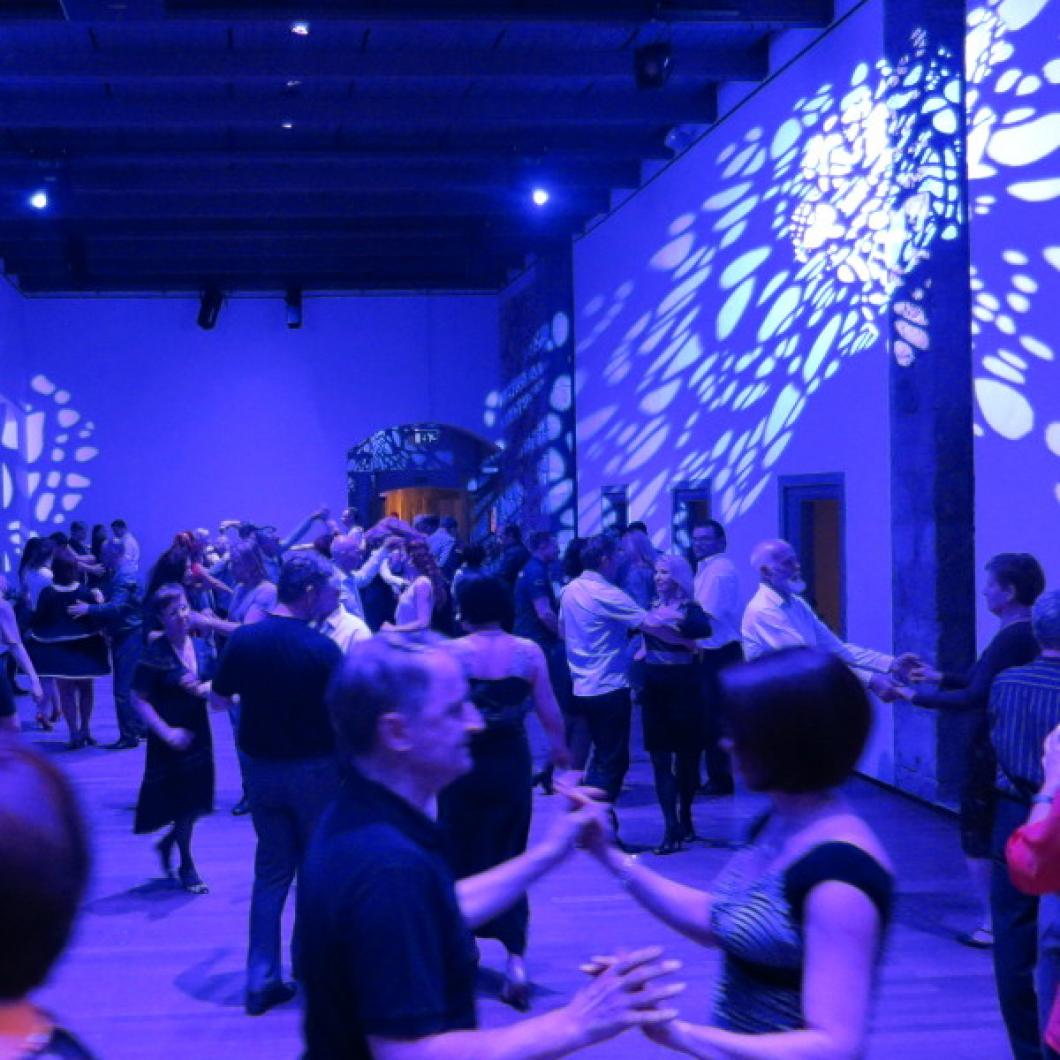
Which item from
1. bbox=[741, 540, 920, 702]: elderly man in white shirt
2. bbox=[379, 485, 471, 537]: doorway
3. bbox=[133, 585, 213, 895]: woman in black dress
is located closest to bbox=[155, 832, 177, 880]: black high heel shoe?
bbox=[133, 585, 213, 895]: woman in black dress

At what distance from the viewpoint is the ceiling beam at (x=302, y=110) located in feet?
33.1

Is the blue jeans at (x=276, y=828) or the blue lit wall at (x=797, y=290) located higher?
the blue lit wall at (x=797, y=290)

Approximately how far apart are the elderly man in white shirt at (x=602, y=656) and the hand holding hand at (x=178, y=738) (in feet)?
6.15

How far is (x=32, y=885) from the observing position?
1189mm

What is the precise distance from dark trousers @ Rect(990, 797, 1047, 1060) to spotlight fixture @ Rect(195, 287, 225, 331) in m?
15.7

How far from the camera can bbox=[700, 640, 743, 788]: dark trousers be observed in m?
7.07

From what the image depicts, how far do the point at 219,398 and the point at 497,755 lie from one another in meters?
14.6

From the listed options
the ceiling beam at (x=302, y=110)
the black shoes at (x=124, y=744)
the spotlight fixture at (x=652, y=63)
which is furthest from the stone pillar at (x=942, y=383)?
the black shoes at (x=124, y=744)

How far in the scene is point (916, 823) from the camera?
7.04 m

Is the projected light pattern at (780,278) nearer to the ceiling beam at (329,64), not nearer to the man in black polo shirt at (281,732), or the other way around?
the ceiling beam at (329,64)

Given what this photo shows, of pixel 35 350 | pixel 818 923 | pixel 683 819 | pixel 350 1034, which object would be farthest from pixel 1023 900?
pixel 35 350

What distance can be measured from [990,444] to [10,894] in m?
6.31

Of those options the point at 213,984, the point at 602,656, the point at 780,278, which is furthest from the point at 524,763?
the point at 780,278

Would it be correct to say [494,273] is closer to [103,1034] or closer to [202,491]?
[202,491]
